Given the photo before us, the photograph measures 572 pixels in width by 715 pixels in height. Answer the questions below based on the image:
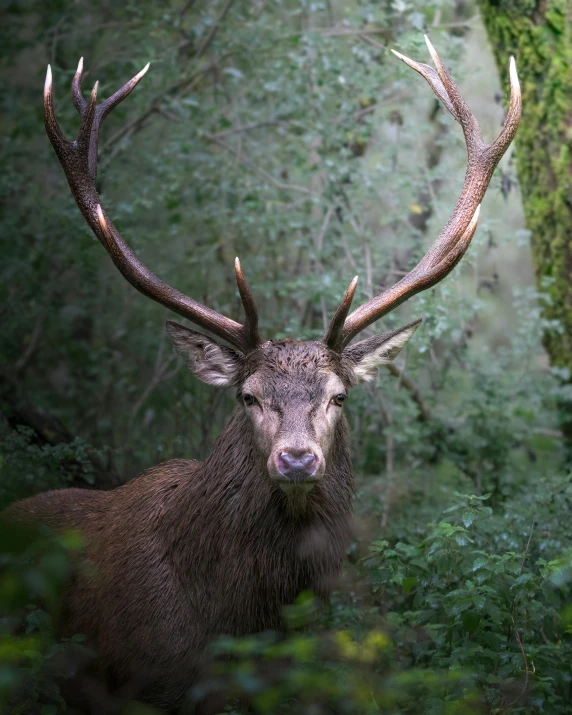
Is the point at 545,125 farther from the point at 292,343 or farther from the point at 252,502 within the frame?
the point at 252,502

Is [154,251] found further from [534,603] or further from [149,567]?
[534,603]

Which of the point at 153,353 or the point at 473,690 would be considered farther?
the point at 153,353

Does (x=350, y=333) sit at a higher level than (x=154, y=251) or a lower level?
lower

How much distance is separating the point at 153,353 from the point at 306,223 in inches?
83.1

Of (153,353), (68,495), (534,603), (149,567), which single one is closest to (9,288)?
(153,353)

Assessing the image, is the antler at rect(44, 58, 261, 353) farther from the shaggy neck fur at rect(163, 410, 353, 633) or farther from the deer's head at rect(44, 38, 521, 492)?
the shaggy neck fur at rect(163, 410, 353, 633)

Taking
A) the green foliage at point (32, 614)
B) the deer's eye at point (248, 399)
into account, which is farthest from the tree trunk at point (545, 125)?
the green foliage at point (32, 614)

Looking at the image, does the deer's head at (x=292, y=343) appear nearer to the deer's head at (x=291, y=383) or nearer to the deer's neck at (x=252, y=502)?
the deer's head at (x=291, y=383)

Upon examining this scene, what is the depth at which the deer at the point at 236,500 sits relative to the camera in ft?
14.0

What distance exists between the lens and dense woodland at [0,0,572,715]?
17.1 ft

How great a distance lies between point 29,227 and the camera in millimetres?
8305

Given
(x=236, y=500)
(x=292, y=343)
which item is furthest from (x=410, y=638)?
(x=292, y=343)

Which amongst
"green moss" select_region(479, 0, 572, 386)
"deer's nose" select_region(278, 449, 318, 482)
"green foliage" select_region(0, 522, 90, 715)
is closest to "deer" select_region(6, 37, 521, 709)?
"deer's nose" select_region(278, 449, 318, 482)

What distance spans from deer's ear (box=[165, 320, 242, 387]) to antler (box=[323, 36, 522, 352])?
1.81ft
